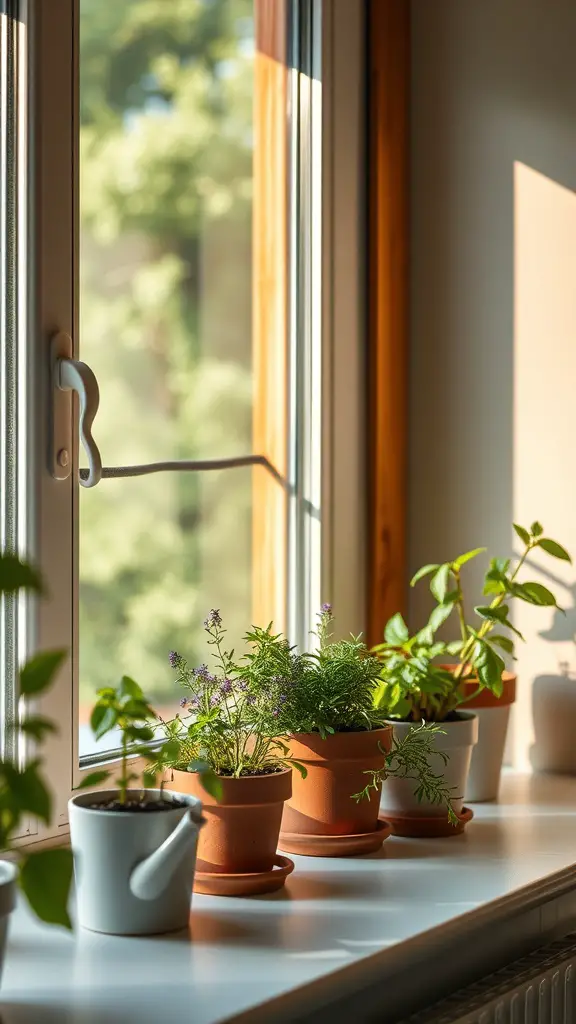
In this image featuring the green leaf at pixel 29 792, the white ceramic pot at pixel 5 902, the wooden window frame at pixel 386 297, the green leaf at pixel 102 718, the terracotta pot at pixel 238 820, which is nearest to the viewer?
the green leaf at pixel 29 792

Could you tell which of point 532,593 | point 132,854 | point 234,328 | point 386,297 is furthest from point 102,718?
point 386,297

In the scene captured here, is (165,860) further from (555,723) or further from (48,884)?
(555,723)

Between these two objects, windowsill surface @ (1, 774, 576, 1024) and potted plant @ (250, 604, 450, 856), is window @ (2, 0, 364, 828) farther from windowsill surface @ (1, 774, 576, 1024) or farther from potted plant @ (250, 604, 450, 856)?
windowsill surface @ (1, 774, 576, 1024)

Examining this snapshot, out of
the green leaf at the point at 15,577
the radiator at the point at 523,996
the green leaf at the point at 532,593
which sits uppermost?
the green leaf at the point at 15,577

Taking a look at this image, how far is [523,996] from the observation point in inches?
46.5

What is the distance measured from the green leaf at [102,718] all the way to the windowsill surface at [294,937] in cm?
20

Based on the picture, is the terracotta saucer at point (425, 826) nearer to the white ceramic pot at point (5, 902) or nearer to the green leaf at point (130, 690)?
the green leaf at point (130, 690)

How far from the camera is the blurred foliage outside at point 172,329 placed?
1562mm

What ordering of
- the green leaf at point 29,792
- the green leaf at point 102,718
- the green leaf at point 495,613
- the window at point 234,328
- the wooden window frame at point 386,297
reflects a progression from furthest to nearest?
the wooden window frame at point 386,297
the window at point 234,328
the green leaf at point 495,613
the green leaf at point 102,718
the green leaf at point 29,792

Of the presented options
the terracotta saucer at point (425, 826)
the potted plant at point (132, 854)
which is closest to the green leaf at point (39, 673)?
the potted plant at point (132, 854)

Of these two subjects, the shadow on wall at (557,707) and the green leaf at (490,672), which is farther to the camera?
the shadow on wall at (557,707)

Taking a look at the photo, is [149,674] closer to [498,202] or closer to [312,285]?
[312,285]

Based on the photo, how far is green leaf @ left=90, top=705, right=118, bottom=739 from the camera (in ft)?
3.39

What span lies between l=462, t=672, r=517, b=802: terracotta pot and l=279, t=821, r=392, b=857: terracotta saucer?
27 centimetres
